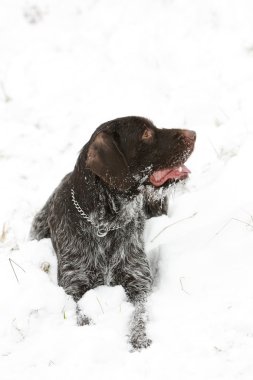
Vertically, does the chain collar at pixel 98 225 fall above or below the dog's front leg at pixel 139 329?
above

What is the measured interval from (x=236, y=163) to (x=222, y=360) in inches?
91.3

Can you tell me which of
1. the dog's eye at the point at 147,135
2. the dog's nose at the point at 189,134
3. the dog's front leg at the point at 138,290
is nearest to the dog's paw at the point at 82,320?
the dog's front leg at the point at 138,290

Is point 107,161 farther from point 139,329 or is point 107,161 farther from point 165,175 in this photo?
point 139,329

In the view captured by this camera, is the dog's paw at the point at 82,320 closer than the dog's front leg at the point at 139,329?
No

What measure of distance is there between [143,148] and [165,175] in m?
0.26

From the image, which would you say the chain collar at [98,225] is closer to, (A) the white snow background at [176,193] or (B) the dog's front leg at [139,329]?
(A) the white snow background at [176,193]

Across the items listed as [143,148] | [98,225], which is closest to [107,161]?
[143,148]

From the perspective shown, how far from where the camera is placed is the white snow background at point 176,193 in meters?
3.54

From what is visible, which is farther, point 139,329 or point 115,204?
point 115,204

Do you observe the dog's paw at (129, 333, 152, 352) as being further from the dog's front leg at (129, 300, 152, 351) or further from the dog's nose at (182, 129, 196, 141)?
the dog's nose at (182, 129, 196, 141)

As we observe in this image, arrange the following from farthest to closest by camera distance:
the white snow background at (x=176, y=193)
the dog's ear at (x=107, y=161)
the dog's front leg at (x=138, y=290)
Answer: the dog's ear at (x=107, y=161), the dog's front leg at (x=138, y=290), the white snow background at (x=176, y=193)

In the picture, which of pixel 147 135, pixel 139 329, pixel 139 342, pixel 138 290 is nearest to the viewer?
pixel 139 342

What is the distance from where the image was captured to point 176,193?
5.67m

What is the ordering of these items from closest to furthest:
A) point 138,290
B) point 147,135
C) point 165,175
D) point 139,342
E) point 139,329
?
point 139,342 → point 139,329 → point 147,135 → point 165,175 → point 138,290
